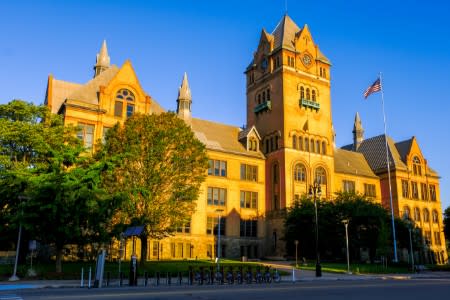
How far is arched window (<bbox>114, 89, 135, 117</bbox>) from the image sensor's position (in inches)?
2080

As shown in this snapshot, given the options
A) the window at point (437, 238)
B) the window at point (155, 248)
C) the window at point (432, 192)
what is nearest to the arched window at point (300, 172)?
the window at point (155, 248)

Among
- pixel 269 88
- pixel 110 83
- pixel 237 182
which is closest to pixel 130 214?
pixel 110 83

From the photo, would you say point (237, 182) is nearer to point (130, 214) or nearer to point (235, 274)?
point (130, 214)

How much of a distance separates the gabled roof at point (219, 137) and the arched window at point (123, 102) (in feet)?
37.3

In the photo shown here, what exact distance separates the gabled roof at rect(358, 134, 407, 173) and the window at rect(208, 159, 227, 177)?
3341 cm

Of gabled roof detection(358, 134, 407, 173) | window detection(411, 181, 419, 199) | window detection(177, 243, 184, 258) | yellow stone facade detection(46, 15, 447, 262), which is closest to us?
yellow stone facade detection(46, 15, 447, 262)

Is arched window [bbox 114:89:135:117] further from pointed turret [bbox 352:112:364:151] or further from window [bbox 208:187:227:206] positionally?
pointed turret [bbox 352:112:364:151]

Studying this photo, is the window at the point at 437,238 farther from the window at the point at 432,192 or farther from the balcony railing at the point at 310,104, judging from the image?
the balcony railing at the point at 310,104

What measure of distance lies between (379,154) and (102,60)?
171 feet

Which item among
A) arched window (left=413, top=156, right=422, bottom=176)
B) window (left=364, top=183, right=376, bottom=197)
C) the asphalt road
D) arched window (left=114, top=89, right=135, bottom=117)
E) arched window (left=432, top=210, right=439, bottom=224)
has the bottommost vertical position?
the asphalt road

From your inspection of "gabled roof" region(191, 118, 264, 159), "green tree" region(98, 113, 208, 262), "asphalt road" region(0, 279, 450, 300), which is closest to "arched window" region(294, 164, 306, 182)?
"gabled roof" region(191, 118, 264, 159)

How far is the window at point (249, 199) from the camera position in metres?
62.2

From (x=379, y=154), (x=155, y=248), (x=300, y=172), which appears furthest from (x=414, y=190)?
(x=155, y=248)

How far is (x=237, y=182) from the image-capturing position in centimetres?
6178
